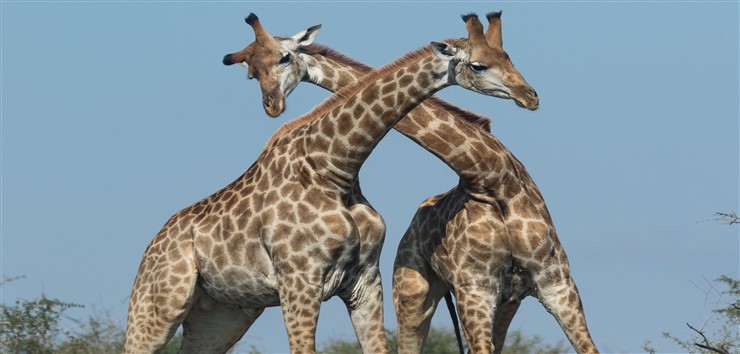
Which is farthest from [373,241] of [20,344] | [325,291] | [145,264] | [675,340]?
[20,344]

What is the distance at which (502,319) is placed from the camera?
15.5m

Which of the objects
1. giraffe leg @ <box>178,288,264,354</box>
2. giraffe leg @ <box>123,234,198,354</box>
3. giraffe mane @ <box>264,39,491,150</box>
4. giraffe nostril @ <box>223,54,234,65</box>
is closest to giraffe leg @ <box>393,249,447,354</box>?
giraffe leg @ <box>178,288,264,354</box>

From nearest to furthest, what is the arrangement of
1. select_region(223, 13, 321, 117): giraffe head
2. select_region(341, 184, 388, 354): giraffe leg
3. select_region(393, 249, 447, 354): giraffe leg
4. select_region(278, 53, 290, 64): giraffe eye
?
select_region(341, 184, 388, 354): giraffe leg, select_region(393, 249, 447, 354): giraffe leg, select_region(223, 13, 321, 117): giraffe head, select_region(278, 53, 290, 64): giraffe eye

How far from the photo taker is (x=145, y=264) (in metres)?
15.5

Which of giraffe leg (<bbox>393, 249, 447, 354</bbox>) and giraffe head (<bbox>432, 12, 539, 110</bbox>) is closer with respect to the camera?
giraffe head (<bbox>432, 12, 539, 110</bbox>)

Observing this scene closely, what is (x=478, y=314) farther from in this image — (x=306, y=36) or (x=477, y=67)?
(x=306, y=36)

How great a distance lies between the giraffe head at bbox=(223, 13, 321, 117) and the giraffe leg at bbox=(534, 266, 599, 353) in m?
3.34

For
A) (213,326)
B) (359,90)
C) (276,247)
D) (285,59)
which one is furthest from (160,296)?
(285,59)

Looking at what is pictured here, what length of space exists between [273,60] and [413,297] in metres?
2.97

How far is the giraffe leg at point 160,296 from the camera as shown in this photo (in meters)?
15.0

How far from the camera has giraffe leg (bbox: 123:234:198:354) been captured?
49.3 feet

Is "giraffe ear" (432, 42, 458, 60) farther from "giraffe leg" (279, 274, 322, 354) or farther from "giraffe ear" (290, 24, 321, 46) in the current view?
"giraffe ear" (290, 24, 321, 46)

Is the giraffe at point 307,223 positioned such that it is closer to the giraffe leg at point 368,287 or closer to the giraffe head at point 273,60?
the giraffe leg at point 368,287

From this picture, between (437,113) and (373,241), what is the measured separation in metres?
1.54
